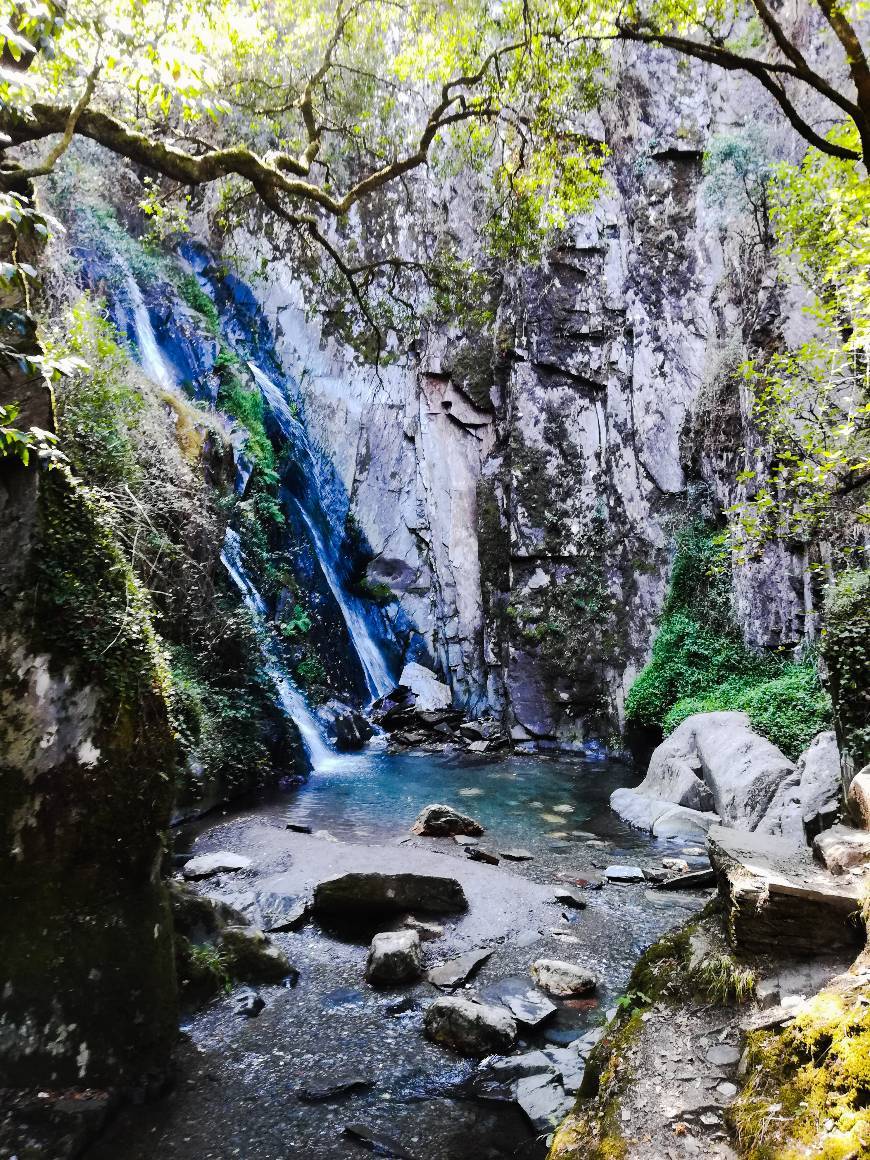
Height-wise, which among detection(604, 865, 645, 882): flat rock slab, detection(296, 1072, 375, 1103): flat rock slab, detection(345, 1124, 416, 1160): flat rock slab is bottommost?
detection(604, 865, 645, 882): flat rock slab

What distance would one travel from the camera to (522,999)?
16.1 ft

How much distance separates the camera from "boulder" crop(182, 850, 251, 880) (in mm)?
7215

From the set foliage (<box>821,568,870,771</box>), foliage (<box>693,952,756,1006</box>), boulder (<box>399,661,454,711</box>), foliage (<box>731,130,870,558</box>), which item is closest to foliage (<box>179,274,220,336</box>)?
boulder (<box>399,661,454,711</box>)

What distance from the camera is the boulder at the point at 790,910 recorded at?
10.1 ft

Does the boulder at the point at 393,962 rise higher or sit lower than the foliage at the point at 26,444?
lower

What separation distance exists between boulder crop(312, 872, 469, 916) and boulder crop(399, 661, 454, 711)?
39.3 feet

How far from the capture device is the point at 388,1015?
4793mm

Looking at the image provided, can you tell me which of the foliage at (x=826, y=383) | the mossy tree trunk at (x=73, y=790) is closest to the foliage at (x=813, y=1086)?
the mossy tree trunk at (x=73, y=790)

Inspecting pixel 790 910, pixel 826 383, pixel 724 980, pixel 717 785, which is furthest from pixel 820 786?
pixel 724 980

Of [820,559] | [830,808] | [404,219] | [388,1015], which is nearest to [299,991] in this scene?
[388,1015]

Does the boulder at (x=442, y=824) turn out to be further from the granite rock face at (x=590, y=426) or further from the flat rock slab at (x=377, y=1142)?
the granite rock face at (x=590, y=426)

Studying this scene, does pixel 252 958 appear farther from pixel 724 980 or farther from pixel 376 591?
pixel 376 591

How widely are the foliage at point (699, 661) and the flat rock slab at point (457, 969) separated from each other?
7.35m

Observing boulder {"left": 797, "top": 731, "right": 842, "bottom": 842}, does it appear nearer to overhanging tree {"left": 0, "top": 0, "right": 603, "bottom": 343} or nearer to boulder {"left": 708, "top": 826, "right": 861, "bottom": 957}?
boulder {"left": 708, "top": 826, "right": 861, "bottom": 957}
